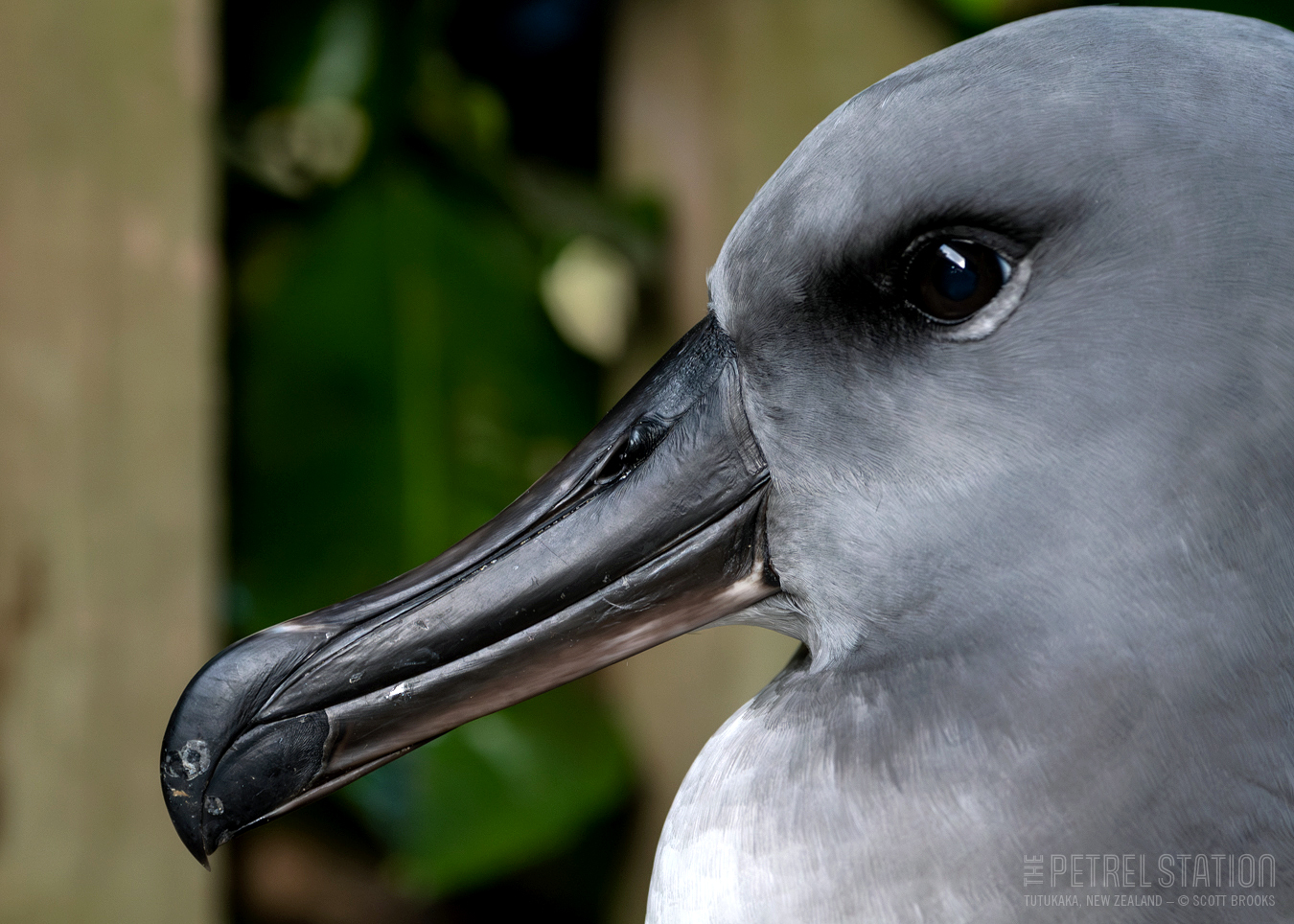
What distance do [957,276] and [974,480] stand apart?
98 millimetres

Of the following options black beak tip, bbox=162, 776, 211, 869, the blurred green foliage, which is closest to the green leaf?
the blurred green foliage

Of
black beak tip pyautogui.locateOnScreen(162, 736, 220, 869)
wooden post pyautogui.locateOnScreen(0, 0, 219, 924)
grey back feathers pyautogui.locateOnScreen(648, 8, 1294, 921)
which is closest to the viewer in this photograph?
grey back feathers pyautogui.locateOnScreen(648, 8, 1294, 921)

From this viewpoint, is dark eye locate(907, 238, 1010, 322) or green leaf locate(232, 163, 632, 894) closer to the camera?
dark eye locate(907, 238, 1010, 322)

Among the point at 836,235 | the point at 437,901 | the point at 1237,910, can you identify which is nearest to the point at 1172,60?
the point at 836,235

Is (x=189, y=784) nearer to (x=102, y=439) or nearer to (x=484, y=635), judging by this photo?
(x=484, y=635)

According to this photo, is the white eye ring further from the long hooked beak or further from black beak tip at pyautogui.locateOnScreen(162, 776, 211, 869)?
black beak tip at pyautogui.locateOnScreen(162, 776, 211, 869)

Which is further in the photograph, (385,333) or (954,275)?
(385,333)

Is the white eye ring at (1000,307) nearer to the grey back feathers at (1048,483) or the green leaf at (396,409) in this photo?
the grey back feathers at (1048,483)

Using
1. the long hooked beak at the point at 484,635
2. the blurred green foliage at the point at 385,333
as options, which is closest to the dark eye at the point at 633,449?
the long hooked beak at the point at 484,635

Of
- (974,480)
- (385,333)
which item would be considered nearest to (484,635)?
(974,480)

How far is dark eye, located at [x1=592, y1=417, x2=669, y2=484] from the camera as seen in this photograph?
64 centimetres

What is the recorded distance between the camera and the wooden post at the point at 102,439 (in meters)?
1.45

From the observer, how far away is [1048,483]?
1.67 ft

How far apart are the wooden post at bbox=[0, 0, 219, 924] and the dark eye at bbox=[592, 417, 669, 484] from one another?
1.13 m
